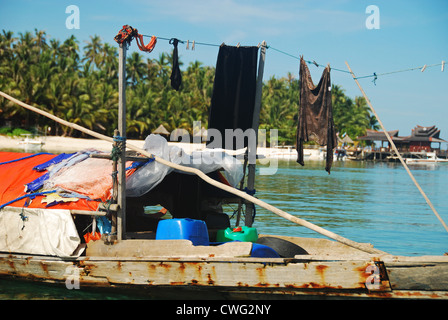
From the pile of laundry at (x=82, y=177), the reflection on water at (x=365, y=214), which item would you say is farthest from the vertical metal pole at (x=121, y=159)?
the reflection on water at (x=365, y=214)

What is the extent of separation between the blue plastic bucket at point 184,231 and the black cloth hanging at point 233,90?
2233mm

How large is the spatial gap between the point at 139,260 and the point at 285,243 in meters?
2.05

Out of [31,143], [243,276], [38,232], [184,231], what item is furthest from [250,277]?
[31,143]

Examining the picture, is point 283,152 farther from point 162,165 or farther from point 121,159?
point 121,159

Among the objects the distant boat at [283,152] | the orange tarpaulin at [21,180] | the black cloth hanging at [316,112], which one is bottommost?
the distant boat at [283,152]

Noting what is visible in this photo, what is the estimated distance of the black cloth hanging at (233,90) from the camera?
28.1 ft

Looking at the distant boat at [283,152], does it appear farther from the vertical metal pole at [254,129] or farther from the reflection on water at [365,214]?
the vertical metal pole at [254,129]

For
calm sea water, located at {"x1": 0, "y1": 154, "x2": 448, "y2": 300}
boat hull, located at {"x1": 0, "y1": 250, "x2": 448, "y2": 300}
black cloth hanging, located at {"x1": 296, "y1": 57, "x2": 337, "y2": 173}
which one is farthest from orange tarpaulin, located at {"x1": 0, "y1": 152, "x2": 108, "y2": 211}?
black cloth hanging, located at {"x1": 296, "y1": 57, "x2": 337, "y2": 173}

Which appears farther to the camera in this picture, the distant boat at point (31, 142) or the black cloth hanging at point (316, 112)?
the distant boat at point (31, 142)

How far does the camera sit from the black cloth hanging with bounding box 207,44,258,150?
858 cm

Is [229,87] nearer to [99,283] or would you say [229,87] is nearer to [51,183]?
[51,183]

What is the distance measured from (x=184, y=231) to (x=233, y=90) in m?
3.04

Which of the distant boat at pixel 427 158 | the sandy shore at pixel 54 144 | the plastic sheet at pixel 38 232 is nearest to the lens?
the plastic sheet at pixel 38 232
